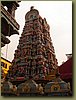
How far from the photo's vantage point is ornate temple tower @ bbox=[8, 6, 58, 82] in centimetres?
1485

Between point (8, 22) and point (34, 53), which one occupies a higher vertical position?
point (34, 53)

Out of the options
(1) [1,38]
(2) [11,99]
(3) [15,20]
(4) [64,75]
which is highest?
(3) [15,20]

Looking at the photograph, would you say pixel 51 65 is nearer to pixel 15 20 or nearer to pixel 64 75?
pixel 64 75

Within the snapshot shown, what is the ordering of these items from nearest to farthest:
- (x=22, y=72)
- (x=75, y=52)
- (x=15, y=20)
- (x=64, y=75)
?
(x=75, y=52) < (x=15, y=20) < (x=64, y=75) < (x=22, y=72)

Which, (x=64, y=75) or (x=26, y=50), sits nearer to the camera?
(x=64, y=75)

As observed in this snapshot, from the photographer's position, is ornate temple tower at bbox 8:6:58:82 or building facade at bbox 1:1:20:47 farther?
ornate temple tower at bbox 8:6:58:82

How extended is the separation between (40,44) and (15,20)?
31.4 ft

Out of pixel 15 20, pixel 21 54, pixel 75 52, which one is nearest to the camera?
pixel 75 52

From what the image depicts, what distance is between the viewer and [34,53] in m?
15.7

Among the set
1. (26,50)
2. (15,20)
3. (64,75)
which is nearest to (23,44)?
(26,50)

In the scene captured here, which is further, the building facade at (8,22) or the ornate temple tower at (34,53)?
the ornate temple tower at (34,53)

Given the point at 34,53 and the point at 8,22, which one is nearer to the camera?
the point at 8,22

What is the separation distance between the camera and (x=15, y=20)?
612cm

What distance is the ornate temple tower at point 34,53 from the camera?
14.9m
